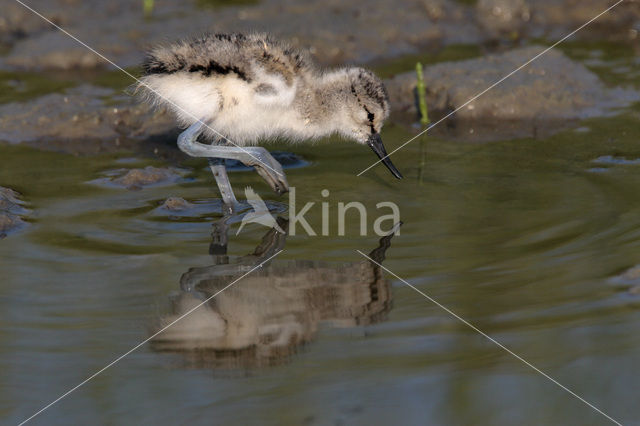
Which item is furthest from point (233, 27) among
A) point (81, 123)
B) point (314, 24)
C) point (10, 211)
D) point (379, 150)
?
point (10, 211)

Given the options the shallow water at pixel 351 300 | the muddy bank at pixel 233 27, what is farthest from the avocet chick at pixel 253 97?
the muddy bank at pixel 233 27

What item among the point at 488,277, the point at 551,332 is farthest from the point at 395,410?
the point at 488,277

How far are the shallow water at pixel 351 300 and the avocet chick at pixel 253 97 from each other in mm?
255

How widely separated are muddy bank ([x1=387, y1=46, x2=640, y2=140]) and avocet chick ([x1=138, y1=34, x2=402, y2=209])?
3.64 ft

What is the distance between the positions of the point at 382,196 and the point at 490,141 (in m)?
1.27

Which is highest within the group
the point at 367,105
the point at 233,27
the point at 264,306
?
the point at 233,27

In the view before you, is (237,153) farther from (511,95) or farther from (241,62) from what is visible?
(511,95)

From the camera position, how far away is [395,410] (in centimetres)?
275

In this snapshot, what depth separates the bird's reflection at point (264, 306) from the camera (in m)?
3.17

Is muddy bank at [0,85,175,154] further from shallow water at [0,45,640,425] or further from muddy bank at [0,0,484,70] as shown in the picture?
muddy bank at [0,0,484,70]

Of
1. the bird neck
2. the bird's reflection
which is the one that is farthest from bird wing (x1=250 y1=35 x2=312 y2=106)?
the bird's reflection

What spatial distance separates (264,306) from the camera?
3539mm

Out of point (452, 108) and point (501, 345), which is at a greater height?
point (452, 108)

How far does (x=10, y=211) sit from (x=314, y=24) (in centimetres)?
392
